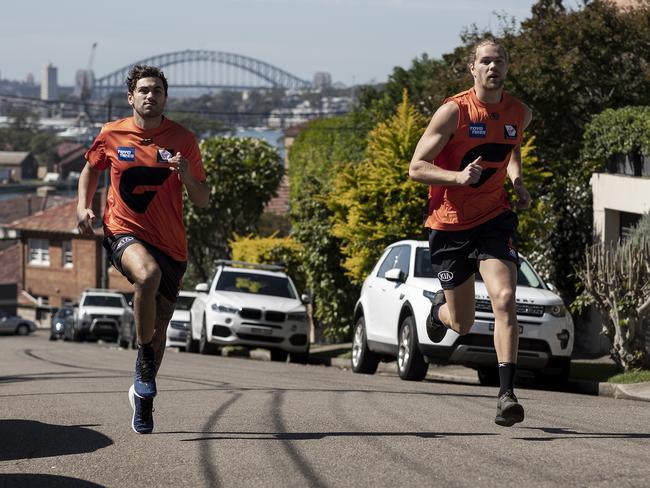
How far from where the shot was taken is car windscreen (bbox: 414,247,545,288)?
16031 millimetres

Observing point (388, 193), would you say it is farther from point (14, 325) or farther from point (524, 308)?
point (14, 325)

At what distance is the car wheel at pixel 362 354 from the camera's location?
1784 cm

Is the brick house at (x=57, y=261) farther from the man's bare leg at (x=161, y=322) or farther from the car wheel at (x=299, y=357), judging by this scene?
the man's bare leg at (x=161, y=322)

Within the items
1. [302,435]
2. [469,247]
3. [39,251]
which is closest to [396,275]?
[469,247]

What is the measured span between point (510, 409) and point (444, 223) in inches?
54.8

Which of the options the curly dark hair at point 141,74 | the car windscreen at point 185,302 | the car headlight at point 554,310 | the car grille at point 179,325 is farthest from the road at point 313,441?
the car windscreen at point 185,302

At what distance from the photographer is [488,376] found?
17.5 m

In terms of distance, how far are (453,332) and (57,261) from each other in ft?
207

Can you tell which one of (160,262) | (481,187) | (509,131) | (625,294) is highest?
(509,131)

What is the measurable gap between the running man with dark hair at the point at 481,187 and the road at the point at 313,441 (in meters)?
0.85

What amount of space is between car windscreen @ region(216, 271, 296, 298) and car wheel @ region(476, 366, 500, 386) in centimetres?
795

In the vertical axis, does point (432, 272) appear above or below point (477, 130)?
below

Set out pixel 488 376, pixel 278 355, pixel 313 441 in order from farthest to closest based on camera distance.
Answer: pixel 278 355
pixel 488 376
pixel 313 441

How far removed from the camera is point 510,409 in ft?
26.2
